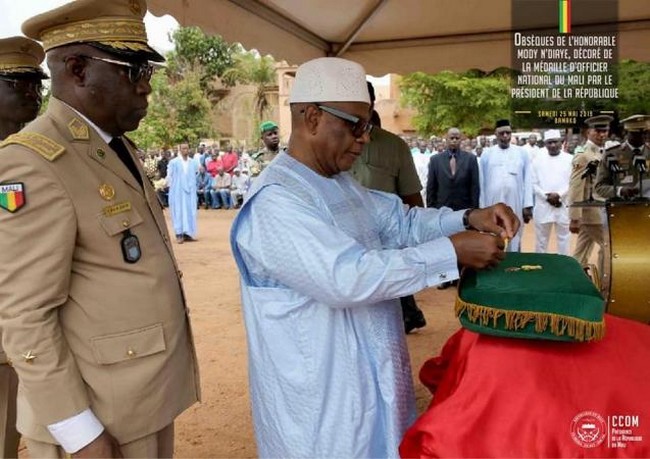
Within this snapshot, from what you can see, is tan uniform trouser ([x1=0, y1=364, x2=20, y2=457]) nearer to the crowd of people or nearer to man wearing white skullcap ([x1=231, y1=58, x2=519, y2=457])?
the crowd of people

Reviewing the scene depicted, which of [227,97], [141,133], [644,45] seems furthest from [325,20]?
[227,97]

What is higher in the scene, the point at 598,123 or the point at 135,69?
the point at 598,123

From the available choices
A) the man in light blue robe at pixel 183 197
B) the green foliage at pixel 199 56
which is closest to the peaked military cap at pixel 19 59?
the man in light blue robe at pixel 183 197

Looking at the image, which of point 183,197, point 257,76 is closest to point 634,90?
point 183,197

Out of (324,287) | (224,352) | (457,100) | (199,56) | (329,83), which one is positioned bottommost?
(224,352)

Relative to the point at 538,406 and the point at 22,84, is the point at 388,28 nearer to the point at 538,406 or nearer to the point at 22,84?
the point at 22,84

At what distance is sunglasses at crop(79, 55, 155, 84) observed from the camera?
1.58 metres

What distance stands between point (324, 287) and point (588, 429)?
2.43ft

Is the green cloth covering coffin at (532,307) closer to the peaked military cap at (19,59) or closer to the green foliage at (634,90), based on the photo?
the peaked military cap at (19,59)

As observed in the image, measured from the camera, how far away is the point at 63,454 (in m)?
1.59

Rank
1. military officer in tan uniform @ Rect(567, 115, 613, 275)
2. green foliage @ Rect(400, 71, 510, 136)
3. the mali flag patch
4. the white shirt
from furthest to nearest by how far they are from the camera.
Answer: green foliage @ Rect(400, 71, 510, 136) < the white shirt < military officer in tan uniform @ Rect(567, 115, 613, 275) < the mali flag patch

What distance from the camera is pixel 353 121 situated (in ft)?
5.34

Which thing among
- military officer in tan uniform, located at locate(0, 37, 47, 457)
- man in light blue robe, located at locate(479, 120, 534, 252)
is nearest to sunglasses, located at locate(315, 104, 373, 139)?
military officer in tan uniform, located at locate(0, 37, 47, 457)

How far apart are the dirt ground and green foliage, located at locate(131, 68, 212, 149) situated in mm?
22051
